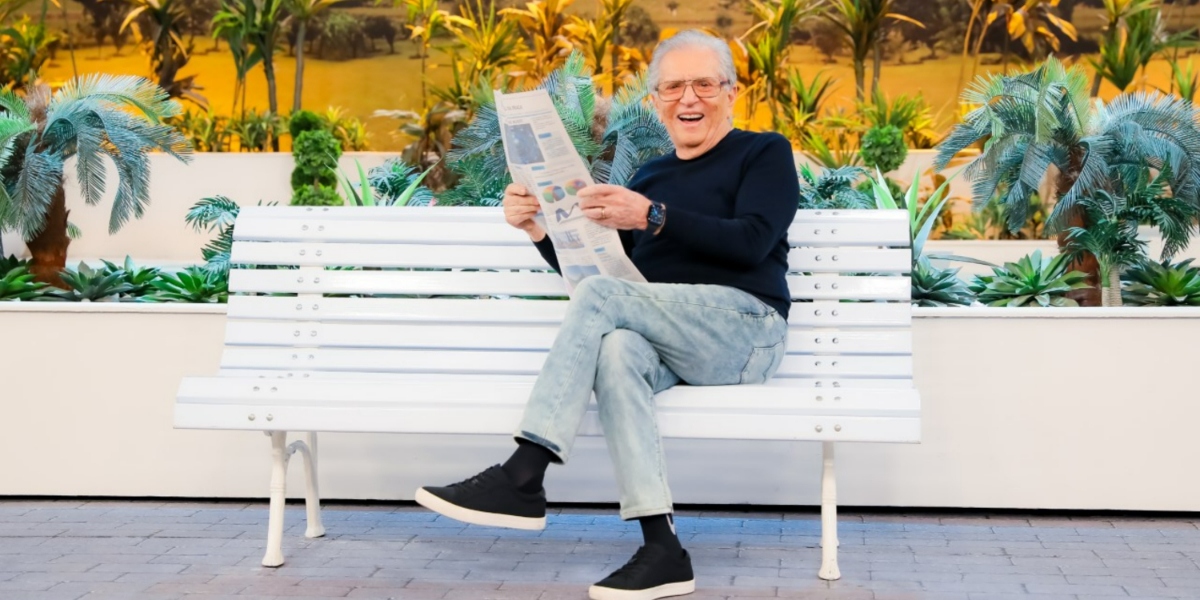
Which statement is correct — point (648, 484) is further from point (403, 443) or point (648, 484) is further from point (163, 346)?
point (163, 346)

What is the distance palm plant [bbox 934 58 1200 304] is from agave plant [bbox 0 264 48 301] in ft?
9.43

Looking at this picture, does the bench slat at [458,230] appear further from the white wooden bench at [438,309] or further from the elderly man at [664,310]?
the elderly man at [664,310]

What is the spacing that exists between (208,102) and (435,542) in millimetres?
9944

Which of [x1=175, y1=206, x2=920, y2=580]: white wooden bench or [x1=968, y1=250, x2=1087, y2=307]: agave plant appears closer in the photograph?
[x1=175, y1=206, x2=920, y2=580]: white wooden bench

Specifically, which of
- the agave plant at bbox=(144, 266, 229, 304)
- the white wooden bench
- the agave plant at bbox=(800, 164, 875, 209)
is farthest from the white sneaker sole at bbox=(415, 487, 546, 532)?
the agave plant at bbox=(800, 164, 875, 209)

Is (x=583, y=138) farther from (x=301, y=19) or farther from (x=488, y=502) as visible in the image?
(x=301, y=19)

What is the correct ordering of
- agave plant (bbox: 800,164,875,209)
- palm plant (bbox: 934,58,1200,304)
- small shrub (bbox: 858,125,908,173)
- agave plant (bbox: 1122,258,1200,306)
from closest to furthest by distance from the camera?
agave plant (bbox: 1122,258,1200,306) < palm plant (bbox: 934,58,1200,304) < agave plant (bbox: 800,164,875,209) < small shrub (bbox: 858,125,908,173)

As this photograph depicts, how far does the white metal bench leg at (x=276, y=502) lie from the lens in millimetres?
2920

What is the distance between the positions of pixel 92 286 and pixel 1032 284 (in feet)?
9.42

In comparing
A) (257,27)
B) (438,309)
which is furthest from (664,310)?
(257,27)

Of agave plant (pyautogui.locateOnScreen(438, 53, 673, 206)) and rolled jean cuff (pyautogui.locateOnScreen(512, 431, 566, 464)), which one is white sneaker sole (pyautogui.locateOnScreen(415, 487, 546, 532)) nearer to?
rolled jean cuff (pyautogui.locateOnScreen(512, 431, 566, 464))

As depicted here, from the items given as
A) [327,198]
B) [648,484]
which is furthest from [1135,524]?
[327,198]

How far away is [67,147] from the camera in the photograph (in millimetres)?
4461

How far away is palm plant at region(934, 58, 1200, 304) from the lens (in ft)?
13.2
